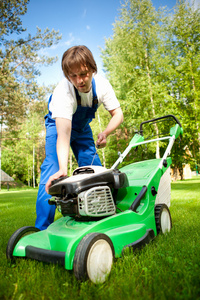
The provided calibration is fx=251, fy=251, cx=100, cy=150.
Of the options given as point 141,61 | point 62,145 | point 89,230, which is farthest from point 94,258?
point 141,61

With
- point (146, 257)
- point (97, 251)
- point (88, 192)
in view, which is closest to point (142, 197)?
point (146, 257)

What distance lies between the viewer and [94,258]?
1.43 metres

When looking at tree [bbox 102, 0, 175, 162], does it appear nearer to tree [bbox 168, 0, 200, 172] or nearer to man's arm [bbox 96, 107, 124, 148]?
tree [bbox 168, 0, 200, 172]

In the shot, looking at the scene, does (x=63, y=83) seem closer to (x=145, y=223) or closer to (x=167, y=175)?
(x=145, y=223)

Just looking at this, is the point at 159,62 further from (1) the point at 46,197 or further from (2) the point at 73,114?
(1) the point at 46,197

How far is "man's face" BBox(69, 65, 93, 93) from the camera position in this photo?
1.98 meters

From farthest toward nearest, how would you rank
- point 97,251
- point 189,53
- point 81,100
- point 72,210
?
point 189,53
point 81,100
point 72,210
point 97,251

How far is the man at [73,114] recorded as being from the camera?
197cm

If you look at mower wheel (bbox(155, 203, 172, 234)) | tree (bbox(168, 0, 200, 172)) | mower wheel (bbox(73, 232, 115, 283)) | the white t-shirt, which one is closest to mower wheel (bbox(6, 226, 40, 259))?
mower wheel (bbox(73, 232, 115, 283))

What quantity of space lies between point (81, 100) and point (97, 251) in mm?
1353

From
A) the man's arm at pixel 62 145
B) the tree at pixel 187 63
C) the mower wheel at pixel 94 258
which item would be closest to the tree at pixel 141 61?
the tree at pixel 187 63

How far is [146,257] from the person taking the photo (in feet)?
5.83

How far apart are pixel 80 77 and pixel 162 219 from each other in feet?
4.95

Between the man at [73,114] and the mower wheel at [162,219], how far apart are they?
80 centimetres
